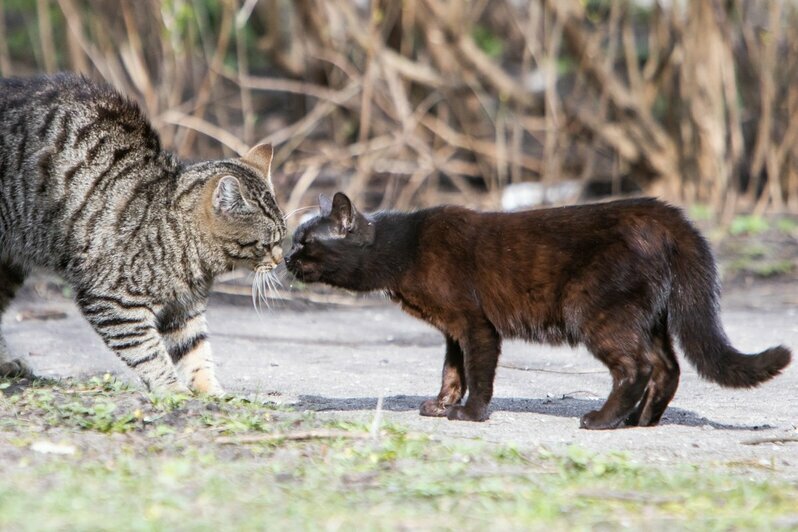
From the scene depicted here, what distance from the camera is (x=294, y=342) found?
8.11m

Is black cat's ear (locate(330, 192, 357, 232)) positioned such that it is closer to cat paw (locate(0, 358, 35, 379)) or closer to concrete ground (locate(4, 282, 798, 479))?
concrete ground (locate(4, 282, 798, 479))

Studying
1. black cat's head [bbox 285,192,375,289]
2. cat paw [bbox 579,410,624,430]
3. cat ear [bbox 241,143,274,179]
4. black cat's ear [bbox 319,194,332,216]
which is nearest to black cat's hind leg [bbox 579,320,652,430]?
cat paw [bbox 579,410,624,430]

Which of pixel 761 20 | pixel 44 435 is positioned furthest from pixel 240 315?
pixel 761 20

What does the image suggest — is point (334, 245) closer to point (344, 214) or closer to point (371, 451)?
point (344, 214)

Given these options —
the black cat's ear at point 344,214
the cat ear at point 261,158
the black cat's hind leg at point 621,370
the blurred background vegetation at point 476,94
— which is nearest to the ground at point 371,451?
the black cat's hind leg at point 621,370

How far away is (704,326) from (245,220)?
2.52 metres

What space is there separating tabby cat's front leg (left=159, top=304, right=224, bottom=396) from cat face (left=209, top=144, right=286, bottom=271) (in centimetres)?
38

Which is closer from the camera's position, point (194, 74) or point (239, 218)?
point (239, 218)

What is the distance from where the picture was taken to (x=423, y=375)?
694 centimetres

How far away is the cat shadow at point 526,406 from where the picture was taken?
5.58 meters

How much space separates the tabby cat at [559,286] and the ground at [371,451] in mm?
273

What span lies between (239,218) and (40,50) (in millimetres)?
11020

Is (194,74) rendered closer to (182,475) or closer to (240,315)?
(240,315)

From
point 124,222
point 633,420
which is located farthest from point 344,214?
point 633,420
